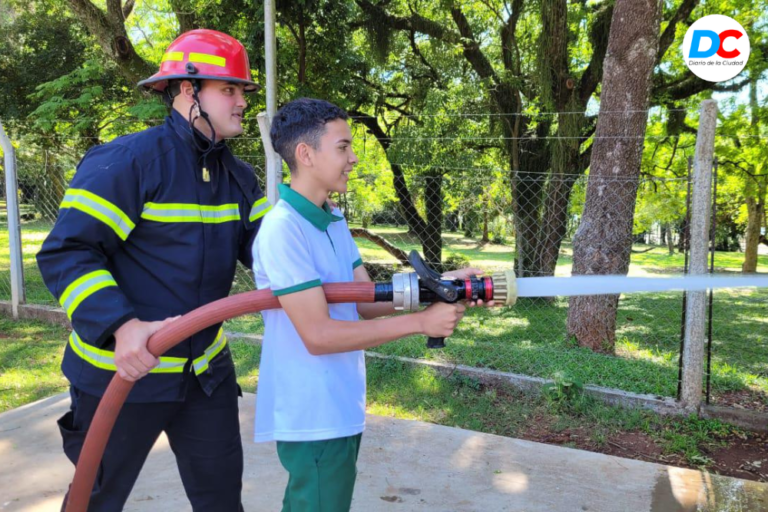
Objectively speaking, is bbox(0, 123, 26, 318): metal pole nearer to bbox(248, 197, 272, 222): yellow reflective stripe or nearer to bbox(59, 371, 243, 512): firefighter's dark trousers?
bbox(248, 197, 272, 222): yellow reflective stripe

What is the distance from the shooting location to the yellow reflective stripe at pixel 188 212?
184cm

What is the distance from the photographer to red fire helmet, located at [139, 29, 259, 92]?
1897mm

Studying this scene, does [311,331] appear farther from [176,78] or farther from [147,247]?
[176,78]

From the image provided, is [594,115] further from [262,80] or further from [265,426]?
[265,426]

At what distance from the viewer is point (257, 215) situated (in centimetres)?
215

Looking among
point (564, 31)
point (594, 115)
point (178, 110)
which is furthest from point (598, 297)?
point (594, 115)

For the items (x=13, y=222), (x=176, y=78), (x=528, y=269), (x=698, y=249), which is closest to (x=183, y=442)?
(x=176, y=78)

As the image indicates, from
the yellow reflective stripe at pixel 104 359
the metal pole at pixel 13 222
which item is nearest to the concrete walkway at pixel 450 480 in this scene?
the yellow reflective stripe at pixel 104 359

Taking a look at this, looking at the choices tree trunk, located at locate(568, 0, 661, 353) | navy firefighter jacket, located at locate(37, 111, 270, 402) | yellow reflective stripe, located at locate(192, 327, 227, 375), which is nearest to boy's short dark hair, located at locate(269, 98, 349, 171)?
navy firefighter jacket, located at locate(37, 111, 270, 402)

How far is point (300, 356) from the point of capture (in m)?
1.72

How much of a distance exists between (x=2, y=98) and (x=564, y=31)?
11177 mm

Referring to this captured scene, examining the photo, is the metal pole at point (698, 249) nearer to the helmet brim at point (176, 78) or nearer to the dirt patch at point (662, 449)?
the dirt patch at point (662, 449)

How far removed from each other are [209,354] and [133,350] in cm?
48

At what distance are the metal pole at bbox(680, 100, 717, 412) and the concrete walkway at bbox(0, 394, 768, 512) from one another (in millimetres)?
1042
